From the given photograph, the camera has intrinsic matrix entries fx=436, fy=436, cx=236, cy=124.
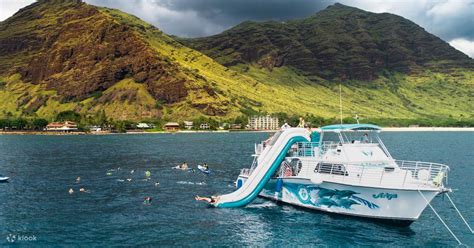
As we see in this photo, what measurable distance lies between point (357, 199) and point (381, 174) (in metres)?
3.66

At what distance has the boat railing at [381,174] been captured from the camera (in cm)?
4328

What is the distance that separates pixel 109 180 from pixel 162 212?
3075 centimetres

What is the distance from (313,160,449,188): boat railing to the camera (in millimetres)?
43281

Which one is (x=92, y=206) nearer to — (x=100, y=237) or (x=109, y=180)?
(x=100, y=237)

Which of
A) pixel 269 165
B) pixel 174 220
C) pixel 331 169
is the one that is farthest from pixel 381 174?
pixel 174 220

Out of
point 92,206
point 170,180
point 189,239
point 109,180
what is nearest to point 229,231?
point 189,239

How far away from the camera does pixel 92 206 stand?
56938 mm

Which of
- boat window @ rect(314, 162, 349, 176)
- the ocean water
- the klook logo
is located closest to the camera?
the ocean water

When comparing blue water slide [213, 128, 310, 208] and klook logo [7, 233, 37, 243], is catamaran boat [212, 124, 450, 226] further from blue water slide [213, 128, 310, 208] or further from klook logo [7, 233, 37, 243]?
klook logo [7, 233, 37, 243]

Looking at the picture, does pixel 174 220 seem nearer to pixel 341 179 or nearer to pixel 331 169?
pixel 331 169

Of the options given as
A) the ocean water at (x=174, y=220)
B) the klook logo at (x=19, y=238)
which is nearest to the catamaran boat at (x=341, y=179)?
the ocean water at (x=174, y=220)

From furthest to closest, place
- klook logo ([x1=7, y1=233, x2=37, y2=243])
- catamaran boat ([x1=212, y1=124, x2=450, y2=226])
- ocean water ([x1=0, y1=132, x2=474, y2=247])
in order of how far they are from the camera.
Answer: catamaran boat ([x1=212, y1=124, x2=450, y2=226]) → klook logo ([x1=7, y1=233, x2=37, y2=243]) → ocean water ([x1=0, y1=132, x2=474, y2=247])

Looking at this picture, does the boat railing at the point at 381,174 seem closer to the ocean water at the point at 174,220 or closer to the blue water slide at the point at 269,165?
the ocean water at the point at 174,220

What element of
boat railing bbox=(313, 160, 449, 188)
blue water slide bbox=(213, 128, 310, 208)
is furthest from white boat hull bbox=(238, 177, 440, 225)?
blue water slide bbox=(213, 128, 310, 208)
